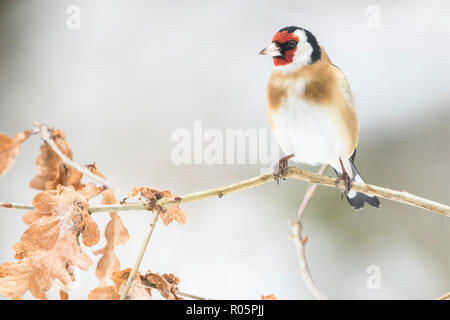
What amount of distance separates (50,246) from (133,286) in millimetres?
94

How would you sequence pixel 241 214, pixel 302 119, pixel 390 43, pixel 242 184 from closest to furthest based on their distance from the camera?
pixel 242 184 → pixel 302 119 → pixel 390 43 → pixel 241 214

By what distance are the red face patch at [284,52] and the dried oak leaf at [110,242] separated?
15.5 inches

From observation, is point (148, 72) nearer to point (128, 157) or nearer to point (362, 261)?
point (128, 157)

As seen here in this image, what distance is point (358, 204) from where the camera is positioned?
853 mm

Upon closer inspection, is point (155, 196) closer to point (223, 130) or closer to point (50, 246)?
point (50, 246)

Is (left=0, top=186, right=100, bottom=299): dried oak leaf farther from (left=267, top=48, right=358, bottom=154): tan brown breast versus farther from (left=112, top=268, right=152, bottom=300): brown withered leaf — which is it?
(left=267, top=48, right=358, bottom=154): tan brown breast

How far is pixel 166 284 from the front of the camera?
1.58 ft

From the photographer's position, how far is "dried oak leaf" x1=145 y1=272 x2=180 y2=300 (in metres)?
0.48
